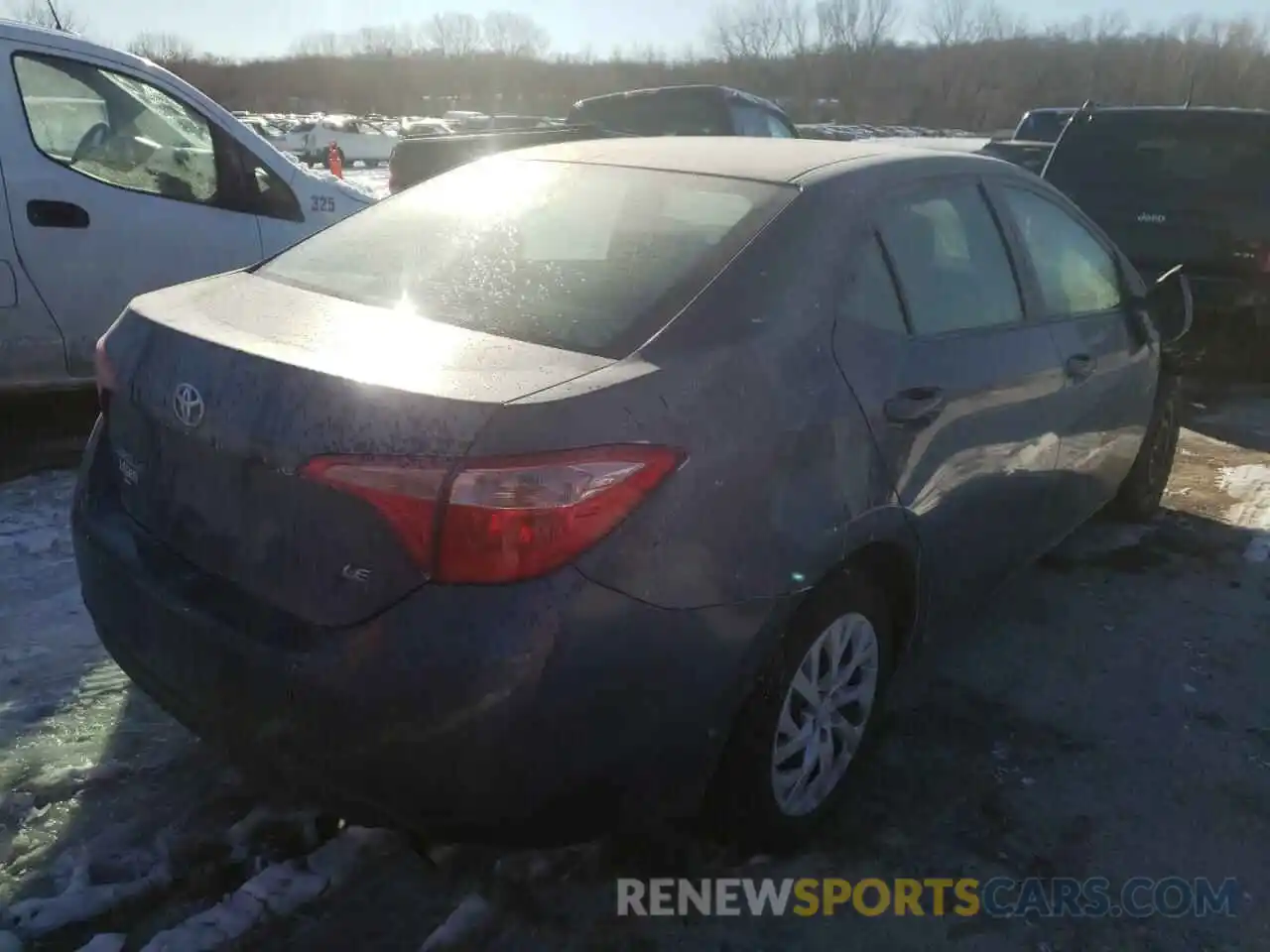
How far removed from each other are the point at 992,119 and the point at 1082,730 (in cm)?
5959

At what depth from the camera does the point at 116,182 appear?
4.98 m

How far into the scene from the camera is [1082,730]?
3252mm

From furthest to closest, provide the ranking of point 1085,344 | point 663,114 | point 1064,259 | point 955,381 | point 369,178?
1. point 369,178
2. point 663,114
3. point 1064,259
4. point 1085,344
5. point 955,381

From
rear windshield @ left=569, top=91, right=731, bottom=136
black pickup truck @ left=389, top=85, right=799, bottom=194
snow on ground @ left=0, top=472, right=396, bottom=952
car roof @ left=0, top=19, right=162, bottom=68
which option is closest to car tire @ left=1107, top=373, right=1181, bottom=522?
snow on ground @ left=0, top=472, right=396, bottom=952

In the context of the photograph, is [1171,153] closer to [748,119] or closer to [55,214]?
[748,119]

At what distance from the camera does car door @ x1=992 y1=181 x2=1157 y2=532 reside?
351cm

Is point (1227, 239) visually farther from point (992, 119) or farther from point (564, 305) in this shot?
point (992, 119)

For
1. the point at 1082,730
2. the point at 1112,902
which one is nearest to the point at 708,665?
the point at 1112,902

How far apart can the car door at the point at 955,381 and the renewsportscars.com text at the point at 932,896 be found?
76cm

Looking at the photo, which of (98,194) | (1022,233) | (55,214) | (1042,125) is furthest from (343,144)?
(1022,233)

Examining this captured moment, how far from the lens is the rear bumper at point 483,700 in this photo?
1.89 m

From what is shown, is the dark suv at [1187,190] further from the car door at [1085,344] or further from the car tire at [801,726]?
the car tire at [801,726]

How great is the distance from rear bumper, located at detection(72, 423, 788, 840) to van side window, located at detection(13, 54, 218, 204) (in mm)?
3449

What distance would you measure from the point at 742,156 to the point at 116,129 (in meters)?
3.50
